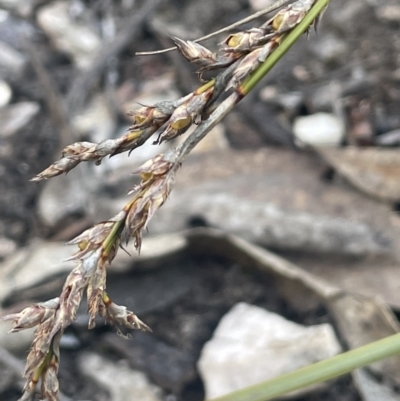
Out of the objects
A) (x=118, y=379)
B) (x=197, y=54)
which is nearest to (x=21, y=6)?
(x=118, y=379)

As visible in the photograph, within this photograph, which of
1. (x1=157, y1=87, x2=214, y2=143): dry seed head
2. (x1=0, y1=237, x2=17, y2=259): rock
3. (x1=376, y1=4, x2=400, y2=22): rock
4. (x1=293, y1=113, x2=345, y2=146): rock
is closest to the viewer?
(x1=157, y1=87, x2=214, y2=143): dry seed head

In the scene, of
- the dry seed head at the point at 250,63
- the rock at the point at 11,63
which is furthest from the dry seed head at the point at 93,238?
the rock at the point at 11,63

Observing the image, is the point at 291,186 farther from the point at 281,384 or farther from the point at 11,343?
the point at 281,384

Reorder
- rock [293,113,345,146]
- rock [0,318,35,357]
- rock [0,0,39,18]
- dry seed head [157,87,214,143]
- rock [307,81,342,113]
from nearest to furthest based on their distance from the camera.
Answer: dry seed head [157,87,214,143] < rock [0,318,35,357] < rock [293,113,345,146] < rock [307,81,342,113] < rock [0,0,39,18]

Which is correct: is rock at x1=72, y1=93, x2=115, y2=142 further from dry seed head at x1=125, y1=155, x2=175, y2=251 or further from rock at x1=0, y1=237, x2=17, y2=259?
dry seed head at x1=125, y1=155, x2=175, y2=251

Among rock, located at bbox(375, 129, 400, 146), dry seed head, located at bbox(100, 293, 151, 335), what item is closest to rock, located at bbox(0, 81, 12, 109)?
rock, located at bbox(375, 129, 400, 146)

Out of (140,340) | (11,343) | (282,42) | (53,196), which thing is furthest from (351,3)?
(282,42)

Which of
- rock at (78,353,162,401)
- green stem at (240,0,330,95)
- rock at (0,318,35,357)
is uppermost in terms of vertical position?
green stem at (240,0,330,95)
